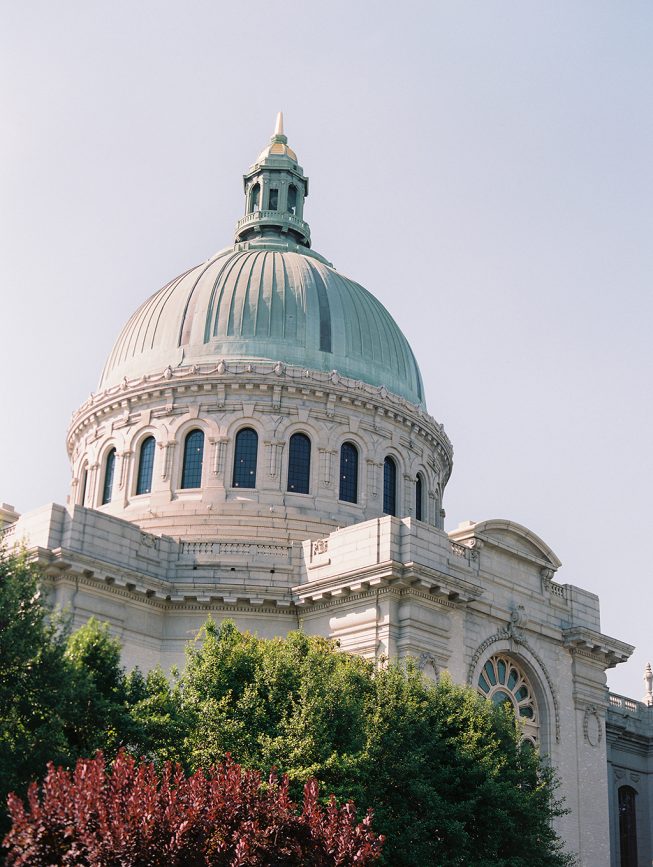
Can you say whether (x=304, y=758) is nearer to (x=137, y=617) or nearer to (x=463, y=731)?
(x=463, y=731)

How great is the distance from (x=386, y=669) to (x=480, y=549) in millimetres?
8476

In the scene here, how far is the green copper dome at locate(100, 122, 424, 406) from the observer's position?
53.3m

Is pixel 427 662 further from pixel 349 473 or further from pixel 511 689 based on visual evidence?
pixel 349 473

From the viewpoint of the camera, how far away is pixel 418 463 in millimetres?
54906

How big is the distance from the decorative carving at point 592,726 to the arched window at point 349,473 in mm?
13121

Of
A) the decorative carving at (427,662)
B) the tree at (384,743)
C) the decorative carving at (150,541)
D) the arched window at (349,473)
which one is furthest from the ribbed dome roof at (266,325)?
the tree at (384,743)

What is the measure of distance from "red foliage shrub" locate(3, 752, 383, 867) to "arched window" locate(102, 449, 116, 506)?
30.8m

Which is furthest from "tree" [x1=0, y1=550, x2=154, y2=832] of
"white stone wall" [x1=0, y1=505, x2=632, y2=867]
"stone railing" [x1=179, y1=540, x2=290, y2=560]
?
"stone railing" [x1=179, y1=540, x2=290, y2=560]

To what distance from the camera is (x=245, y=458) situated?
50.9 m

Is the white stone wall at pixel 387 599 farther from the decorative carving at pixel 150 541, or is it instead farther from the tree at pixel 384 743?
the tree at pixel 384 743

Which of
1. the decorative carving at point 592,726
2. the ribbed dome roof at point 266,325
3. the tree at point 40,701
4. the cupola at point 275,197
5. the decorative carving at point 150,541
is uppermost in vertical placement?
the cupola at point 275,197

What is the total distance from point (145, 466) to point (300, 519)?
7817 millimetres

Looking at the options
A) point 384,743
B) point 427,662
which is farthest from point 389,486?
point 384,743

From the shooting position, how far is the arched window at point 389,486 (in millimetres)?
52812
